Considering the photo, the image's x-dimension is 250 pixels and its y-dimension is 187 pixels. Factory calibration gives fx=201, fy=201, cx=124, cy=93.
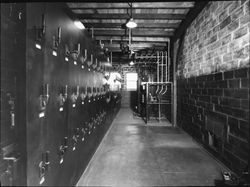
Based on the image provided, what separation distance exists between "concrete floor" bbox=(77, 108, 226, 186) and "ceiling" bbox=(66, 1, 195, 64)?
9.38 ft

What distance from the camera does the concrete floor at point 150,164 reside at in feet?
8.73

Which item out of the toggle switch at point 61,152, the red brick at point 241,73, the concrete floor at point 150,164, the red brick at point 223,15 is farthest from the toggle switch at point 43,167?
the red brick at point 223,15

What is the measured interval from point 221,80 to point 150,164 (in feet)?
5.92

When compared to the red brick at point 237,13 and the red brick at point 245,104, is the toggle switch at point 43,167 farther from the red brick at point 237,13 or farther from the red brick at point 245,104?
the red brick at point 237,13

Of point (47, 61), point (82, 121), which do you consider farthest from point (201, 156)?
point (47, 61)

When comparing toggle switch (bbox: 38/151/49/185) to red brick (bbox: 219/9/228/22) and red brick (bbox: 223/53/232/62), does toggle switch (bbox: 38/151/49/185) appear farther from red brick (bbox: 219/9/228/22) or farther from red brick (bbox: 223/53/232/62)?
red brick (bbox: 219/9/228/22)

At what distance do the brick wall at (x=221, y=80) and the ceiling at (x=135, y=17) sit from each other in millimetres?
592

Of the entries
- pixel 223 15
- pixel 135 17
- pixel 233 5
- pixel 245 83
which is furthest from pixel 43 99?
pixel 135 17

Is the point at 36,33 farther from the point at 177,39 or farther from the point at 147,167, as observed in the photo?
the point at 177,39

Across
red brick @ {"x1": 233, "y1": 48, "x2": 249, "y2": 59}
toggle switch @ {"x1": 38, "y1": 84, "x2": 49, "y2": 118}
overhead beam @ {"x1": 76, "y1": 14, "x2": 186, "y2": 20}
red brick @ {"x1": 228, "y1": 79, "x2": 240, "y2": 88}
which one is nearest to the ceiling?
overhead beam @ {"x1": 76, "y1": 14, "x2": 186, "y2": 20}

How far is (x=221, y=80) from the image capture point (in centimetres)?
332

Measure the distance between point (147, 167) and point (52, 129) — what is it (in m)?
1.94

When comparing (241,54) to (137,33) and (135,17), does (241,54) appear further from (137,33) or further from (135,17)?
(137,33)

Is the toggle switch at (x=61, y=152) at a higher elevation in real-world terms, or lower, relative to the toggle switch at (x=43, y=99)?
lower
